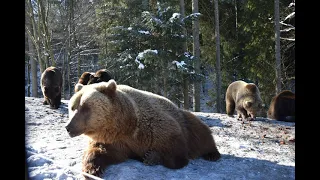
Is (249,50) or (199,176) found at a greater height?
Answer: (249,50)

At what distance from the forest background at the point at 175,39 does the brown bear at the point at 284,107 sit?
2353 mm

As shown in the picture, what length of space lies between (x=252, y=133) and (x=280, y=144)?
89 cm

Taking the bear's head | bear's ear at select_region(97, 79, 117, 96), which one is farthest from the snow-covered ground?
bear's ear at select_region(97, 79, 117, 96)

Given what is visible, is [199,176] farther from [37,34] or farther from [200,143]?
[37,34]

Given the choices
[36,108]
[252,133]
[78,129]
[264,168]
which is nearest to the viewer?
[78,129]

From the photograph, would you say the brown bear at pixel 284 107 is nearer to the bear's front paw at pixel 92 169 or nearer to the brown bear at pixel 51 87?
the brown bear at pixel 51 87

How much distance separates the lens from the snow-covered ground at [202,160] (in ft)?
9.70

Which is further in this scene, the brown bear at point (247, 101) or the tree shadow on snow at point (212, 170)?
the brown bear at point (247, 101)

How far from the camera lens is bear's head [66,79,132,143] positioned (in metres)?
2.78

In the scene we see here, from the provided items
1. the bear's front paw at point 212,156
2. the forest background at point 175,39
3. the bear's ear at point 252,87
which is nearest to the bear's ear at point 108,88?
the bear's front paw at point 212,156

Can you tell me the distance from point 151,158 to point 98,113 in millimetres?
747

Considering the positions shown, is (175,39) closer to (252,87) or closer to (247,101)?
(252,87)
